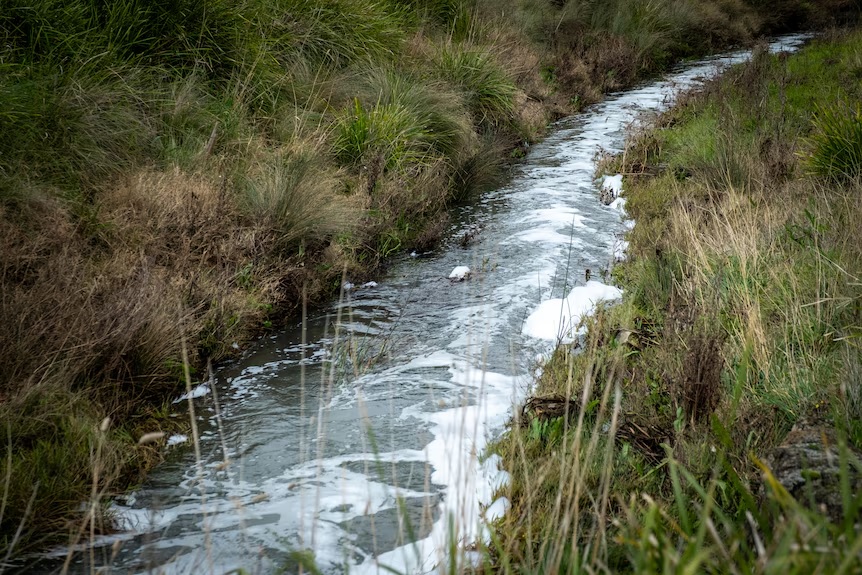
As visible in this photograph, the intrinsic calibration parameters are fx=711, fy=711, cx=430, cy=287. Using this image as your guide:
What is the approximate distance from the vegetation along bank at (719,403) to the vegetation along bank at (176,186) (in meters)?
0.42

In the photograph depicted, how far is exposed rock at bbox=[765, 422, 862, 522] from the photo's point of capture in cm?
182

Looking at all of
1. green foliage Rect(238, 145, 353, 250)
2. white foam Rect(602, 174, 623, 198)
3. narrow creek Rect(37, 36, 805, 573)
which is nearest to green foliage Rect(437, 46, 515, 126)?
white foam Rect(602, 174, 623, 198)

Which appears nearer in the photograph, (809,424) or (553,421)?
(809,424)

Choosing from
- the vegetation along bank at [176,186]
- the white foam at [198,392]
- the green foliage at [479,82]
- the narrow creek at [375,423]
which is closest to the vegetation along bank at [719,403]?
the narrow creek at [375,423]

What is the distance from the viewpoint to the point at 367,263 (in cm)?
609

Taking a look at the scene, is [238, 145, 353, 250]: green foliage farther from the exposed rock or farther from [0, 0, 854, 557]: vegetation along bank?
the exposed rock

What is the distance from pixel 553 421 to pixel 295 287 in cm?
256

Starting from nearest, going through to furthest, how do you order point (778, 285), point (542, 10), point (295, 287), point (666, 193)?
point (778, 285), point (295, 287), point (666, 193), point (542, 10)

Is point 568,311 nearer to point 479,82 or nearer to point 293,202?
point 293,202

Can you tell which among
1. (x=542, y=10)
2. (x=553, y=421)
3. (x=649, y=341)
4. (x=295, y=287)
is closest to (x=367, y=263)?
(x=295, y=287)

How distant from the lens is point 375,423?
12.3 feet

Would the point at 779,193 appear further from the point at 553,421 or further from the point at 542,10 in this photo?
the point at 542,10

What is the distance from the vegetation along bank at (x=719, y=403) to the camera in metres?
1.56

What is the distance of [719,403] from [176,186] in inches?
152
